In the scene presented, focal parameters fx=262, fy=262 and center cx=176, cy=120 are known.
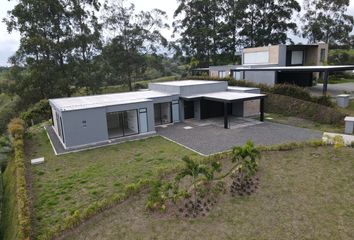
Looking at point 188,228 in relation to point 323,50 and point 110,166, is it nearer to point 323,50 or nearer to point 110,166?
point 110,166

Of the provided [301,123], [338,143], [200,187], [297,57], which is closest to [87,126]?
[200,187]

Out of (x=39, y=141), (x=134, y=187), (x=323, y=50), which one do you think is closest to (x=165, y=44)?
(x=323, y=50)

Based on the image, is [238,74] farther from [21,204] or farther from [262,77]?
[21,204]

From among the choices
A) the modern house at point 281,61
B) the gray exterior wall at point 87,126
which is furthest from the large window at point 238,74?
the gray exterior wall at point 87,126

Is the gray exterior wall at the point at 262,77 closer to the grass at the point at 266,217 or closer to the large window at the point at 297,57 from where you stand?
the large window at the point at 297,57

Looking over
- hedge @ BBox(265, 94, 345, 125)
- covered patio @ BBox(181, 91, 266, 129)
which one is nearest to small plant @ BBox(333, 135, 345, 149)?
hedge @ BBox(265, 94, 345, 125)

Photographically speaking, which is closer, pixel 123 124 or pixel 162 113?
pixel 123 124
